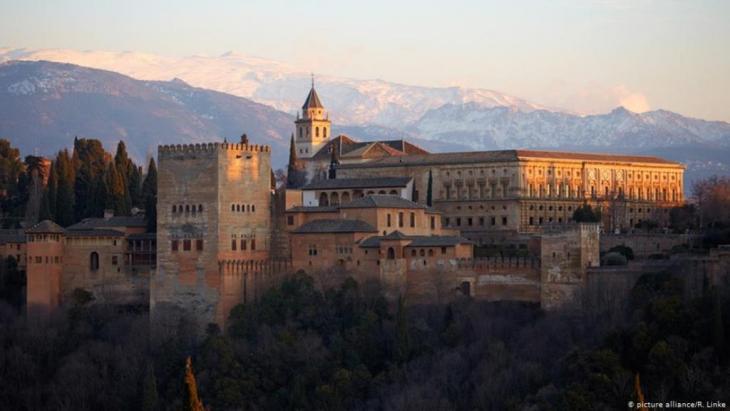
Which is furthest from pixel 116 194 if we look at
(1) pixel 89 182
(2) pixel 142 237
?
(2) pixel 142 237

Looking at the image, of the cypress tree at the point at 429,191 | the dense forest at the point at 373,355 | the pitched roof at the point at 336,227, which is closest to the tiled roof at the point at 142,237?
the dense forest at the point at 373,355

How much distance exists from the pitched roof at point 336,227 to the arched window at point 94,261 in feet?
24.6

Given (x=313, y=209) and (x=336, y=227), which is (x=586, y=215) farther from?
(x=336, y=227)

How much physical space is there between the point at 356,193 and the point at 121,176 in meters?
10.3

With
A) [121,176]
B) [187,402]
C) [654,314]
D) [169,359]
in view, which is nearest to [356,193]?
[121,176]

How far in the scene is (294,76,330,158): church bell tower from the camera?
93938 mm

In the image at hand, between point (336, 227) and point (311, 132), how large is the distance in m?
35.1

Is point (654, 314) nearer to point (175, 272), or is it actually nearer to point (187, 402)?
point (187, 402)

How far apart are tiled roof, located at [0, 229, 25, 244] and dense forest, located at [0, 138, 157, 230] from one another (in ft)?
8.97

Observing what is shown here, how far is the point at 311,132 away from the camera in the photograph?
9425cm

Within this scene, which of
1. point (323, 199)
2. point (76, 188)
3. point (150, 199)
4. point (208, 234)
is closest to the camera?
point (208, 234)

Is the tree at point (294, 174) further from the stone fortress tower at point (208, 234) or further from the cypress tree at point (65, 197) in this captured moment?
the stone fortress tower at point (208, 234)

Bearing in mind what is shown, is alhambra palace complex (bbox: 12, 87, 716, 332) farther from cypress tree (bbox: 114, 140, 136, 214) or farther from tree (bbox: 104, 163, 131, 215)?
cypress tree (bbox: 114, 140, 136, 214)

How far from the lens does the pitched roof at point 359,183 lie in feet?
229
